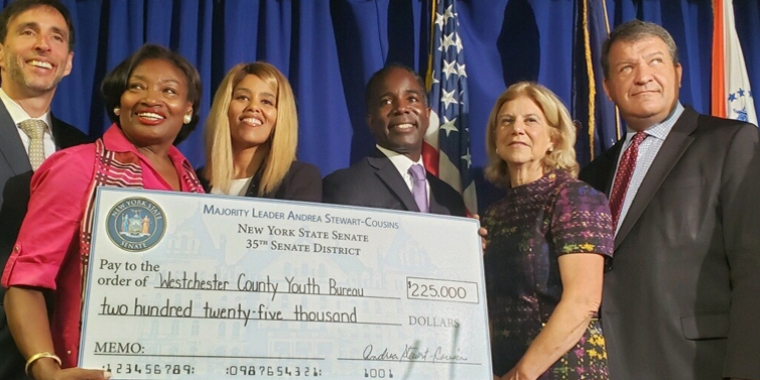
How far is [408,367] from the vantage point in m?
2.02

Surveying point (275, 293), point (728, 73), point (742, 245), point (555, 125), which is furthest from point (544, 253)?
point (728, 73)

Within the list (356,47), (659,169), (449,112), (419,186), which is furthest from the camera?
(356,47)

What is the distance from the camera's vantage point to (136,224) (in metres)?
1.93

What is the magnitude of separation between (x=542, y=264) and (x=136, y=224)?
4.07ft

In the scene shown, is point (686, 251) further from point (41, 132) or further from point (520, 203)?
point (41, 132)

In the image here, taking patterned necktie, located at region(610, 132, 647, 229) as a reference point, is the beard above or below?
above

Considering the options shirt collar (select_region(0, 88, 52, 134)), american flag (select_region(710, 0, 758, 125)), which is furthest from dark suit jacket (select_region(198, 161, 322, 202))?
american flag (select_region(710, 0, 758, 125))

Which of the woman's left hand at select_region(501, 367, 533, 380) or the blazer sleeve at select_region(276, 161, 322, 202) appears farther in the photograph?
the blazer sleeve at select_region(276, 161, 322, 202)

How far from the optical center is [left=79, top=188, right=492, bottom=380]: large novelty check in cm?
187

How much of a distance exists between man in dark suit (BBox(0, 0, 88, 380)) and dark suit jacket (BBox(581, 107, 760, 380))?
2.04 metres

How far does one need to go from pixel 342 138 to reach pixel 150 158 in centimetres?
97

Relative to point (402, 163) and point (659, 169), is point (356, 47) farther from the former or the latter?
point (659, 169)

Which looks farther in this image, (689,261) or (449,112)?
(449,112)

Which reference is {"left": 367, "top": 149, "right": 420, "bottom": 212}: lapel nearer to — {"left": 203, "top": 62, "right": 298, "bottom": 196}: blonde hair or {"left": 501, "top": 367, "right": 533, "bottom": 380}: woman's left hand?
{"left": 203, "top": 62, "right": 298, "bottom": 196}: blonde hair
